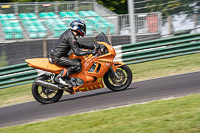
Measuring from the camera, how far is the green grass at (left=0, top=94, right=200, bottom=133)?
4422 mm

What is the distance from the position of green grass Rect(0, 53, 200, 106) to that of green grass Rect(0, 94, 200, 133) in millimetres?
3634

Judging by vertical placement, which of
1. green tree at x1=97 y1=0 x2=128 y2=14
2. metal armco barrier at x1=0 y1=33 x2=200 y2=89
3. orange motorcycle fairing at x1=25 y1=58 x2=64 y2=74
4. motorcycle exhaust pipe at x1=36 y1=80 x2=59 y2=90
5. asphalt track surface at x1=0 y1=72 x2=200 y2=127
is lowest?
asphalt track surface at x1=0 y1=72 x2=200 y2=127

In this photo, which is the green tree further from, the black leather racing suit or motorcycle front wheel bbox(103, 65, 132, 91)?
the black leather racing suit

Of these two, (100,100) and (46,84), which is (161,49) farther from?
(46,84)

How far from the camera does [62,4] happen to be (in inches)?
800

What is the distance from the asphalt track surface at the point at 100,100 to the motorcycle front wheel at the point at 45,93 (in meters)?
0.16

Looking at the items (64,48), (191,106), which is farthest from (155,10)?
(191,106)

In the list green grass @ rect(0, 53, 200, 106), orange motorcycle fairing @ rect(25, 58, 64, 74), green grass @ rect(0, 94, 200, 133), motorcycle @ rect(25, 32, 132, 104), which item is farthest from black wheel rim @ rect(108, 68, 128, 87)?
green grass @ rect(0, 53, 200, 106)

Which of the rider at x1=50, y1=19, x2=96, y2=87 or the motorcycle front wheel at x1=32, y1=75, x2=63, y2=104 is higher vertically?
the rider at x1=50, y1=19, x2=96, y2=87

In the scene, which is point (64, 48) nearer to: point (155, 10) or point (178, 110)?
point (178, 110)

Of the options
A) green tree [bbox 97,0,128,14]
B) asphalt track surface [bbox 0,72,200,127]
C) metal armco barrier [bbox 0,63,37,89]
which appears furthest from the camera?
green tree [bbox 97,0,128,14]

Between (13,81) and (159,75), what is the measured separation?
5175 mm

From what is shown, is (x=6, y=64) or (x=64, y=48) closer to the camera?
(x=64, y=48)

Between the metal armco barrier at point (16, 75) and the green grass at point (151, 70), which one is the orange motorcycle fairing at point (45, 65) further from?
the metal armco barrier at point (16, 75)
